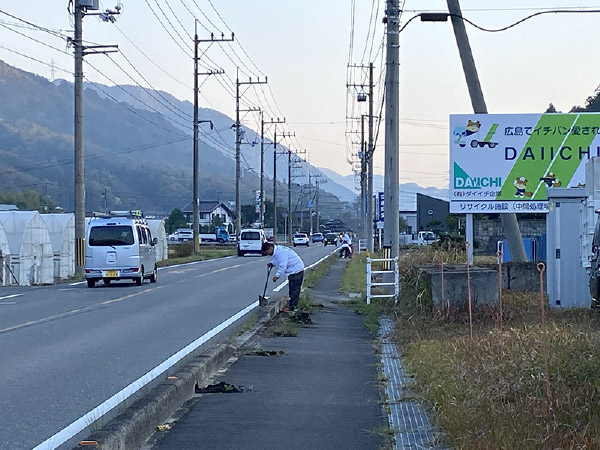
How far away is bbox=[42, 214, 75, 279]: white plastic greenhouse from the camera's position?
118 ft

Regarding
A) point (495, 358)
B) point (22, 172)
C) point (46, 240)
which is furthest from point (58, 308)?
point (22, 172)

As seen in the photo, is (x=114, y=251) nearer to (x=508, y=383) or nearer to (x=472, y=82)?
(x=472, y=82)

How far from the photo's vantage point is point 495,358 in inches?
Result: 363

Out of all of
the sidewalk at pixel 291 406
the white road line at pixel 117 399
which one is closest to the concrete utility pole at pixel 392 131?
the white road line at pixel 117 399

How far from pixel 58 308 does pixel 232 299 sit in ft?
14.9

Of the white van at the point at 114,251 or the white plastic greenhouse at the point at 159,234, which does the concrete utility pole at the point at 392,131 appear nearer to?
the white van at the point at 114,251

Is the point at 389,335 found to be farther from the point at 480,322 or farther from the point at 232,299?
the point at 232,299

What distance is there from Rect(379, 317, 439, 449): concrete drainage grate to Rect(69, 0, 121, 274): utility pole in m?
21.9

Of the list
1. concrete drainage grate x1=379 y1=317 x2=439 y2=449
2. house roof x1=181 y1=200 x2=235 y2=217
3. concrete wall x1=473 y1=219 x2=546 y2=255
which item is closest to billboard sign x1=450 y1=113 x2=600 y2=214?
concrete drainage grate x1=379 y1=317 x2=439 y2=449

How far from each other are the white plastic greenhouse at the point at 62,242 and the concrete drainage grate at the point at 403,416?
26442 mm

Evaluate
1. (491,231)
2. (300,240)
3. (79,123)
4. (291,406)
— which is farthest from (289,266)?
(300,240)

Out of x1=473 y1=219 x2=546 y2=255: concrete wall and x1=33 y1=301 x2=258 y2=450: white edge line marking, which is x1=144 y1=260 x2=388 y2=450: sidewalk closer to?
x1=33 y1=301 x2=258 y2=450: white edge line marking

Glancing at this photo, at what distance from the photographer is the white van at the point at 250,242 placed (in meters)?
61.0

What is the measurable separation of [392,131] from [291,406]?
1276 cm
